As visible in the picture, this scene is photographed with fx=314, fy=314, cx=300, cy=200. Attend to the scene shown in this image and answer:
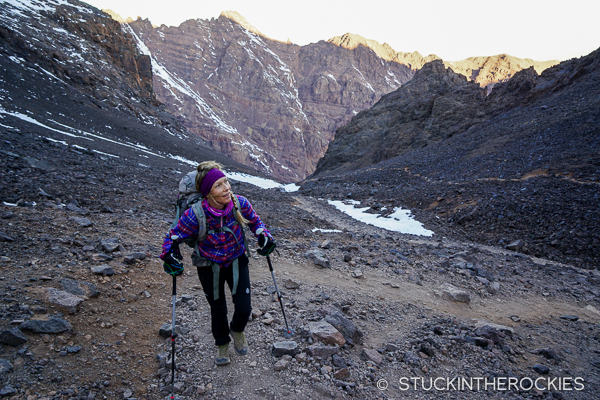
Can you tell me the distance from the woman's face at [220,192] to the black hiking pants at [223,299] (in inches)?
27.4

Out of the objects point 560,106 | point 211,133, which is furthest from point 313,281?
point 211,133

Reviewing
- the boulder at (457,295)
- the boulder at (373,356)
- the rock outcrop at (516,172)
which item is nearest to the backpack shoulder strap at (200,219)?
the boulder at (373,356)

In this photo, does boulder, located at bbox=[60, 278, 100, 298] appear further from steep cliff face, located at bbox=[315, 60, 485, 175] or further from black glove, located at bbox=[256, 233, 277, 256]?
steep cliff face, located at bbox=[315, 60, 485, 175]

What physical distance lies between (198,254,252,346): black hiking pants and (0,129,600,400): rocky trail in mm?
407

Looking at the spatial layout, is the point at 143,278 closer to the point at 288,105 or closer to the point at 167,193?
the point at 167,193

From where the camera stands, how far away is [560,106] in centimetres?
2458

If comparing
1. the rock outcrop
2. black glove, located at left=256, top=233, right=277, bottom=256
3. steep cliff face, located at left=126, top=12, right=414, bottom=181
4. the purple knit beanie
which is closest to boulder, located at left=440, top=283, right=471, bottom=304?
black glove, located at left=256, top=233, right=277, bottom=256

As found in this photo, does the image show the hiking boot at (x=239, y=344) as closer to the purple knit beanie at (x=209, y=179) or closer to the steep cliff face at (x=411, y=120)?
the purple knit beanie at (x=209, y=179)

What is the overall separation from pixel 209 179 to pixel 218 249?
75cm

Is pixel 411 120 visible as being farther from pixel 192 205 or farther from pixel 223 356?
pixel 223 356

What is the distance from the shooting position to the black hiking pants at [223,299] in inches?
135

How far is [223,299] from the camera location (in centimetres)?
350

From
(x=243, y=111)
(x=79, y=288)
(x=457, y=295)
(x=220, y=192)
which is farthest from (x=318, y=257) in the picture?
(x=243, y=111)

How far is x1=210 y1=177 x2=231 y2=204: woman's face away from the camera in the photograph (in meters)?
3.33
